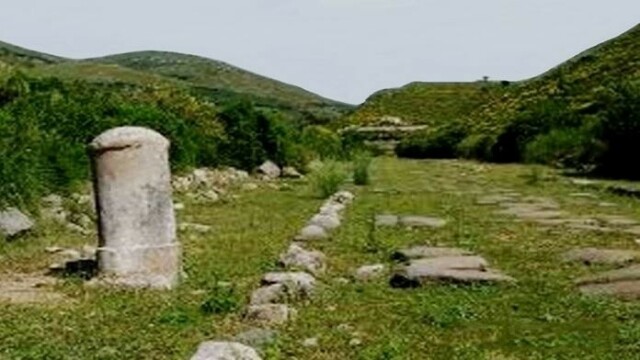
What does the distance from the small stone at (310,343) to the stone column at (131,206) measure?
2856 mm

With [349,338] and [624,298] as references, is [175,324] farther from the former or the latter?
[624,298]

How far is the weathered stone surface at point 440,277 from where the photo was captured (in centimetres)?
885

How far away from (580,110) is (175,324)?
29.6 meters

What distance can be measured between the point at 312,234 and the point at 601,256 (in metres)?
3.19

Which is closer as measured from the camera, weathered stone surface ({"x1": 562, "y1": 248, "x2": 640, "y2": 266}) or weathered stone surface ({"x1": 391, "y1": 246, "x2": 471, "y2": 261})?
weathered stone surface ({"x1": 562, "y1": 248, "x2": 640, "y2": 266})

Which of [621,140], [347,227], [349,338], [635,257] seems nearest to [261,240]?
[347,227]

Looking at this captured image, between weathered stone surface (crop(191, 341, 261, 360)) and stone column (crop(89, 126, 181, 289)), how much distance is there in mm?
3356

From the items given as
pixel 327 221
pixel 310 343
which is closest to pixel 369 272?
pixel 310 343

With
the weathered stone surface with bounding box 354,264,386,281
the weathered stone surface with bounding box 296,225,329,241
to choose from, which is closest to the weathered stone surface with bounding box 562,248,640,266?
the weathered stone surface with bounding box 354,264,386,281

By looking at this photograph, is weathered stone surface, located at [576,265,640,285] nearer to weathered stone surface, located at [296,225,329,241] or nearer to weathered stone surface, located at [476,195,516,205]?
weathered stone surface, located at [296,225,329,241]

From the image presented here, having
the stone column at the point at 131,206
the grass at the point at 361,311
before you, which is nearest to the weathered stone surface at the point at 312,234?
the grass at the point at 361,311

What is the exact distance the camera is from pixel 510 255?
35.1ft

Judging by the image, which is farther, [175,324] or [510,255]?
[510,255]

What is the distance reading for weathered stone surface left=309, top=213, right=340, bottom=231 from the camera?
42.8 ft
